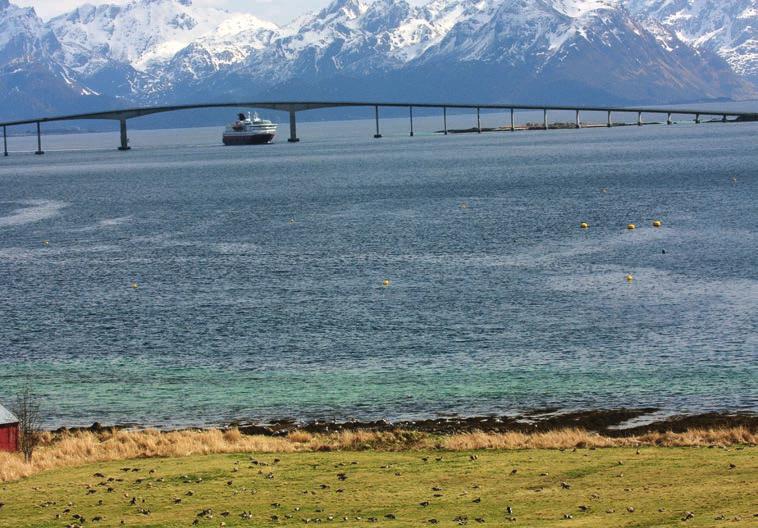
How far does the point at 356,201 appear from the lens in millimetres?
131875

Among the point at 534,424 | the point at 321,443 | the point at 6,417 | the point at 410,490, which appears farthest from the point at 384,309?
the point at 410,490

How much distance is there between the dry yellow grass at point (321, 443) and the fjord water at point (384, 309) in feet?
16.4

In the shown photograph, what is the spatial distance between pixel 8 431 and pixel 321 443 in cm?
819

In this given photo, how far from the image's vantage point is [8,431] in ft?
112

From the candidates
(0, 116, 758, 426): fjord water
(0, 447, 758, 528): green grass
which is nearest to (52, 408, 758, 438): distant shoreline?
(0, 116, 758, 426): fjord water

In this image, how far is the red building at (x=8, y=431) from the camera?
34000 millimetres

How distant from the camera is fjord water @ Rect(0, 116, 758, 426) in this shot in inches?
1790

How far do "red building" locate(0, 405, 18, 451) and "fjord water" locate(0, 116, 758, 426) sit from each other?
8.61 metres

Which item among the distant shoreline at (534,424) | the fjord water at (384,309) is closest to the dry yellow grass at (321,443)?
the distant shoreline at (534,424)

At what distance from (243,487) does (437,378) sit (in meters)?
18.7

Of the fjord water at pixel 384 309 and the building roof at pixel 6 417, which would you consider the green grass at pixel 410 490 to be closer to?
the building roof at pixel 6 417

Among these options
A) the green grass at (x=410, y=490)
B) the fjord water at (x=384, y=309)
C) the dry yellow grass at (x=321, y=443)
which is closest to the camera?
the green grass at (x=410, y=490)

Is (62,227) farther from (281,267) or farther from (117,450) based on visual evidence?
(117,450)

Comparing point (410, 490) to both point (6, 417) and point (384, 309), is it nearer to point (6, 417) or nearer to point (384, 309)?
point (6, 417)
